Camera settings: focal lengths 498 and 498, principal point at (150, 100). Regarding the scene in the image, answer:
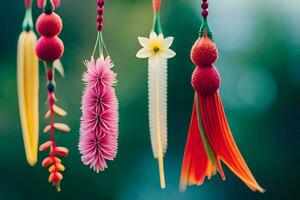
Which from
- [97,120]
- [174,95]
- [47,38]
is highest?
[47,38]

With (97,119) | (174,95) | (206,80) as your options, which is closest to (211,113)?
(206,80)

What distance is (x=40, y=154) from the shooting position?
133 centimetres

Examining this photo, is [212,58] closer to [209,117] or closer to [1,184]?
[209,117]

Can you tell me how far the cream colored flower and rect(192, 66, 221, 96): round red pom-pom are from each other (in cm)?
6

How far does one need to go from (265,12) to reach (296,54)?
0.15 m

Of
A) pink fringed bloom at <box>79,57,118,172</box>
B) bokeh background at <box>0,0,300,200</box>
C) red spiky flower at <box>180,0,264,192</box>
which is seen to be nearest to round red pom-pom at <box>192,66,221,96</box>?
red spiky flower at <box>180,0,264,192</box>

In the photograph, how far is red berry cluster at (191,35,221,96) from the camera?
62cm

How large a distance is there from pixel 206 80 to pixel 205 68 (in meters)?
0.02

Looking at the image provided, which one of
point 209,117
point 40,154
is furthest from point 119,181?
point 209,117

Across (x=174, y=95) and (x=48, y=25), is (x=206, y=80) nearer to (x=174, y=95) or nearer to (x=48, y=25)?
(x=48, y=25)

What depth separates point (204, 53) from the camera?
0.62 m

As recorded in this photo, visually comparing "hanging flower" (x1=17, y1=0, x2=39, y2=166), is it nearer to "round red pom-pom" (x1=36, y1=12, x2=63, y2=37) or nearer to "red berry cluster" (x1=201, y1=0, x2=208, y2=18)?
"round red pom-pom" (x1=36, y1=12, x2=63, y2=37)

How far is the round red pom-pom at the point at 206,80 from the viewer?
0.62 meters

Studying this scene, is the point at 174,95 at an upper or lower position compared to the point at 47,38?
lower
